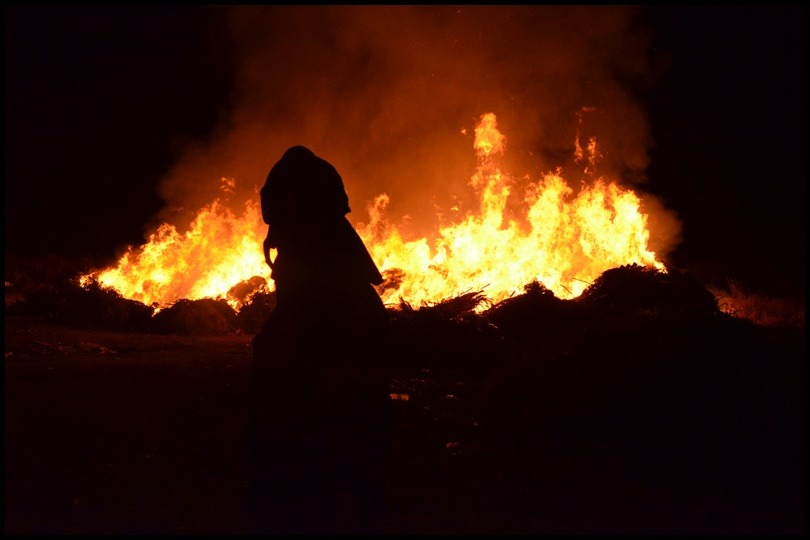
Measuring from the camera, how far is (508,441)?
533cm

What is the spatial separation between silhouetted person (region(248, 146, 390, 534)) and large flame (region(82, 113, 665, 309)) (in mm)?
9355

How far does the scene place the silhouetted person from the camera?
A: 9.93 feet

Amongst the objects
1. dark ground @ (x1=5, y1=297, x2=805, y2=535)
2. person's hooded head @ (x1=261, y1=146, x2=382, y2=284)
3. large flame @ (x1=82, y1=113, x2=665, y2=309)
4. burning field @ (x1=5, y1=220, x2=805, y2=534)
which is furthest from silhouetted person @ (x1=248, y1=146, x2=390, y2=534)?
large flame @ (x1=82, y1=113, x2=665, y2=309)

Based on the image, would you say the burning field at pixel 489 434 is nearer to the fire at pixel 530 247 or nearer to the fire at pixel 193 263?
the fire at pixel 530 247

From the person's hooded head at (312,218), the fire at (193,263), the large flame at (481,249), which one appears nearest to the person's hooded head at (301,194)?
the person's hooded head at (312,218)

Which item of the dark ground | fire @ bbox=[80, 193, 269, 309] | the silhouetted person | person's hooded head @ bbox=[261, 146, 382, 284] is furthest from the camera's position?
fire @ bbox=[80, 193, 269, 309]

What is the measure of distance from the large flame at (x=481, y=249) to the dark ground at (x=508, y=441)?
19.2 feet

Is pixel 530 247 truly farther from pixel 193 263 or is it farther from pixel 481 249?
pixel 193 263

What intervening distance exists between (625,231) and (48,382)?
12900 mm

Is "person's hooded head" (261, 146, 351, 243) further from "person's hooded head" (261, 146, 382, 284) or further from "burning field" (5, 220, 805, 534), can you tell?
"burning field" (5, 220, 805, 534)

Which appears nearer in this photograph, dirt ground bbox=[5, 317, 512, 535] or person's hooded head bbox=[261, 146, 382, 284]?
person's hooded head bbox=[261, 146, 382, 284]

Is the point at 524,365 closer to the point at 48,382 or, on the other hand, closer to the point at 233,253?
the point at 48,382

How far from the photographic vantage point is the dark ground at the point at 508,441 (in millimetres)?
3801

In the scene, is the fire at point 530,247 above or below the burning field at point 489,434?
above
